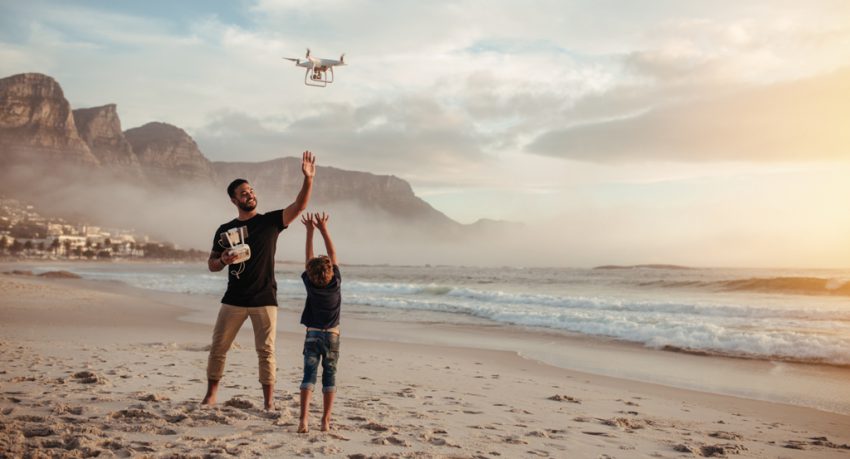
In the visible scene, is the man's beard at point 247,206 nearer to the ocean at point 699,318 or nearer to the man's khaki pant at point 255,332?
the man's khaki pant at point 255,332

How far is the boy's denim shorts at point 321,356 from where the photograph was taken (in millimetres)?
4824

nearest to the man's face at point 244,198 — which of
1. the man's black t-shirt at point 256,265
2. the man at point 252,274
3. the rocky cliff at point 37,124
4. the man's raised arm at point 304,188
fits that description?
the man at point 252,274

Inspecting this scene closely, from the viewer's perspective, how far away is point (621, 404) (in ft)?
22.5

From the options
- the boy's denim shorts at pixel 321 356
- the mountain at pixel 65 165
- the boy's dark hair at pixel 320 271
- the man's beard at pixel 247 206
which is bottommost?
the boy's denim shorts at pixel 321 356

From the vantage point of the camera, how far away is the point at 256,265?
531 centimetres

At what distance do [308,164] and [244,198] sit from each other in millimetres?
760

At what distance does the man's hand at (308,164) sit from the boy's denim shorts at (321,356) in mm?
1354

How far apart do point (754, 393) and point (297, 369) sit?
21.1 ft

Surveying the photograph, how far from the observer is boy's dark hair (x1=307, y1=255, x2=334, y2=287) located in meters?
4.77

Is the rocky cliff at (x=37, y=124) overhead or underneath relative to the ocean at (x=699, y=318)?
overhead

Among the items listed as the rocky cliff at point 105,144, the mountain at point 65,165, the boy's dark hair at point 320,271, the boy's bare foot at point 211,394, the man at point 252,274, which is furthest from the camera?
the rocky cliff at point 105,144

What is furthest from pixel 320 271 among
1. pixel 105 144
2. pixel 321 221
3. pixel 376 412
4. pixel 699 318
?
pixel 105 144

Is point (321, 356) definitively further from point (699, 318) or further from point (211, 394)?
point (699, 318)

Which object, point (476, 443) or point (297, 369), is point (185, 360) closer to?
point (297, 369)
